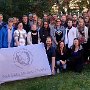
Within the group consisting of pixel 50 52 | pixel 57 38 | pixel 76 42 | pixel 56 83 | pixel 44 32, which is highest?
pixel 44 32

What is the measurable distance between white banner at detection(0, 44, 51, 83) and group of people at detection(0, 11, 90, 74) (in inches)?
13.8

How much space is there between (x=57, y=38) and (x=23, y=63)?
5.91 ft

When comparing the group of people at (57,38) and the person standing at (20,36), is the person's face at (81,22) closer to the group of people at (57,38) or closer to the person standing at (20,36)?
the group of people at (57,38)

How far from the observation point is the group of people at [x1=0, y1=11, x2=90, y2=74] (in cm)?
1156

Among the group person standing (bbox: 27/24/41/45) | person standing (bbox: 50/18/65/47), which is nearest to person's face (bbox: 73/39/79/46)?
person standing (bbox: 50/18/65/47)

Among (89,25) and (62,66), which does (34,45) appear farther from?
(89,25)

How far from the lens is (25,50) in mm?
10914

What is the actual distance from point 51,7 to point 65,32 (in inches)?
272

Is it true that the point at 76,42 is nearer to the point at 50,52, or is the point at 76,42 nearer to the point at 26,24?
the point at 50,52

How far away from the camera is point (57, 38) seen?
1203 centimetres

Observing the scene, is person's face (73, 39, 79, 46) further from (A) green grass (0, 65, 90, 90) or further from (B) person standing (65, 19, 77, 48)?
(A) green grass (0, 65, 90, 90)

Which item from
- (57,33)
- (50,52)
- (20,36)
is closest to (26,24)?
(20,36)

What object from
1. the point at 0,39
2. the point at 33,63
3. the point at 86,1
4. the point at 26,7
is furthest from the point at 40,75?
the point at 86,1

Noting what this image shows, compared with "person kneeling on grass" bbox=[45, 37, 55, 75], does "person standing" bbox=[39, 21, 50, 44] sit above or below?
above
